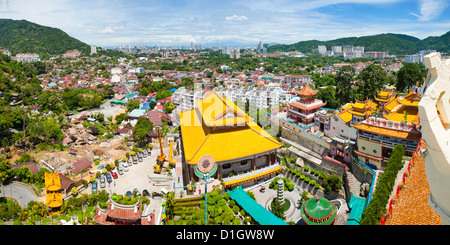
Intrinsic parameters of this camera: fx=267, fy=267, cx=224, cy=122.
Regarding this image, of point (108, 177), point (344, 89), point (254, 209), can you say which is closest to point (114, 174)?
point (108, 177)

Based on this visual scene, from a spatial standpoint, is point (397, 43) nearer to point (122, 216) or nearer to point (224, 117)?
point (224, 117)


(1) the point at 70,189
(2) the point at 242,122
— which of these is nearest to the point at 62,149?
(1) the point at 70,189

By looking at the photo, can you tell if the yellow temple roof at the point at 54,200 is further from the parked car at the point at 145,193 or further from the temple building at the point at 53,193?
the parked car at the point at 145,193

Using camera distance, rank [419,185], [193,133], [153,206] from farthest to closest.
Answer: [193,133] < [153,206] < [419,185]

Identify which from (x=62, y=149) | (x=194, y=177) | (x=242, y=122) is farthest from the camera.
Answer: (x=62, y=149)

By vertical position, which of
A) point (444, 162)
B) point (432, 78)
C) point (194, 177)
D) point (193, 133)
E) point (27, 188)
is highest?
point (432, 78)

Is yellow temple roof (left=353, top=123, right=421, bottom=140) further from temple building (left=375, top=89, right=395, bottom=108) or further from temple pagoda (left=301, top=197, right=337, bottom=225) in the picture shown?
temple building (left=375, top=89, right=395, bottom=108)

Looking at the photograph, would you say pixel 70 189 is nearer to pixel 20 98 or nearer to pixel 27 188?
pixel 27 188
